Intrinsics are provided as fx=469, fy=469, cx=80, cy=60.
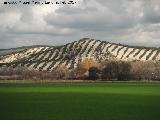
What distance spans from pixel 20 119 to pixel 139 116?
1022 centimetres

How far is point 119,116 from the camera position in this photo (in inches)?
1598

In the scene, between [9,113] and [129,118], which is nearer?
[129,118]

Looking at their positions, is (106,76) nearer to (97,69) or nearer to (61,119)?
(97,69)

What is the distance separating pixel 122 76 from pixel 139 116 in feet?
516

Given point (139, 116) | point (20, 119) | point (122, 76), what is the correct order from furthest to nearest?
point (122, 76) → point (139, 116) → point (20, 119)

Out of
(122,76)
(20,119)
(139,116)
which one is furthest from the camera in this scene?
(122,76)

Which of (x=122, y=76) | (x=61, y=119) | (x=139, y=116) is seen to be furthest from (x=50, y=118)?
(x=122, y=76)

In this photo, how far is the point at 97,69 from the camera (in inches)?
7854

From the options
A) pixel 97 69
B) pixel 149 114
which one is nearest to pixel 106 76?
pixel 97 69

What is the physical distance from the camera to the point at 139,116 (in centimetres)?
4031

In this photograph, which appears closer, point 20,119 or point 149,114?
point 20,119

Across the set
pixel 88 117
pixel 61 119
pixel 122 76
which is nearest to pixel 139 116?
pixel 88 117

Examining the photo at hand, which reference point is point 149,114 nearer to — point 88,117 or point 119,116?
point 119,116

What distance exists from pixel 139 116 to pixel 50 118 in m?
7.74
